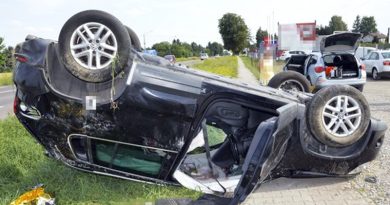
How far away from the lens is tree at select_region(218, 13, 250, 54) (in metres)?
69.5

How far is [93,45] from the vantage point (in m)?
3.33

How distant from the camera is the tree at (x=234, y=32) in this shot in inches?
2736

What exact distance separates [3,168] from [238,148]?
299 cm

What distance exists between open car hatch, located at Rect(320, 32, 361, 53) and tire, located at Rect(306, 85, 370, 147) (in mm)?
7954

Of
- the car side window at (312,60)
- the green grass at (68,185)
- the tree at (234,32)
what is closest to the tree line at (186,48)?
the tree at (234,32)

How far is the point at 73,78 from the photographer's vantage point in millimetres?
3355

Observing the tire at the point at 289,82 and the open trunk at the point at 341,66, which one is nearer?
the tire at the point at 289,82

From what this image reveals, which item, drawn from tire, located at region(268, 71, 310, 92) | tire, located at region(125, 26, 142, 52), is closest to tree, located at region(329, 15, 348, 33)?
tire, located at region(268, 71, 310, 92)

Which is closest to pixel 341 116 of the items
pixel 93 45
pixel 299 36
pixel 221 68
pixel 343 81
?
pixel 93 45

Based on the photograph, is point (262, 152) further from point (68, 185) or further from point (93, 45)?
point (68, 185)

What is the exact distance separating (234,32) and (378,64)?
52.6 m

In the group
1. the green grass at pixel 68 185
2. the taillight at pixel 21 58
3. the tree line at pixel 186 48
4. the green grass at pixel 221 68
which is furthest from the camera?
the tree line at pixel 186 48

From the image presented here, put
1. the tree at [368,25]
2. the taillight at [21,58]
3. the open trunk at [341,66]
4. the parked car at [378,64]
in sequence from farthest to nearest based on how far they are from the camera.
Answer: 1. the tree at [368,25]
2. the parked car at [378,64]
3. the open trunk at [341,66]
4. the taillight at [21,58]

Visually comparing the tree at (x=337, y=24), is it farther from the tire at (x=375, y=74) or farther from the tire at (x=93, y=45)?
the tire at (x=93, y=45)
